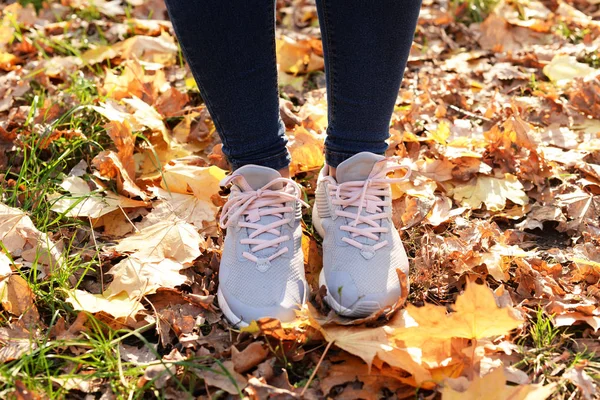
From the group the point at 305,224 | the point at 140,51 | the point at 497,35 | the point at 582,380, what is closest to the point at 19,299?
the point at 305,224

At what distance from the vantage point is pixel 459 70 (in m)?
2.31

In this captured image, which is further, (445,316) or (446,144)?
(446,144)

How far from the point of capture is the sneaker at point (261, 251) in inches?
48.1

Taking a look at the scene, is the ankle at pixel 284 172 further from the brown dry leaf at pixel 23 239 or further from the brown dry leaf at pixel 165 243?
the brown dry leaf at pixel 23 239

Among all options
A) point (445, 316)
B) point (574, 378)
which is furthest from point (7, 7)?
point (574, 378)

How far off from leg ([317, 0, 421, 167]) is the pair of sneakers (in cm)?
6

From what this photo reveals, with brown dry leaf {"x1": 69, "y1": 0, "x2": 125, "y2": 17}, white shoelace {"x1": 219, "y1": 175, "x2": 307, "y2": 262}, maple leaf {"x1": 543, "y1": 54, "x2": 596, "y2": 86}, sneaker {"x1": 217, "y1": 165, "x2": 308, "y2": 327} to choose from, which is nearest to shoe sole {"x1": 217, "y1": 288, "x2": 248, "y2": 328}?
sneaker {"x1": 217, "y1": 165, "x2": 308, "y2": 327}

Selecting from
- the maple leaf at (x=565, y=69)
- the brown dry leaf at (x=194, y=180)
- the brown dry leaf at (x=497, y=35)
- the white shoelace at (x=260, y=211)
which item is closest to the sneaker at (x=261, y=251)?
the white shoelace at (x=260, y=211)

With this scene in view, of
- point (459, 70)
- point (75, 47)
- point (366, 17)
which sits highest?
point (366, 17)

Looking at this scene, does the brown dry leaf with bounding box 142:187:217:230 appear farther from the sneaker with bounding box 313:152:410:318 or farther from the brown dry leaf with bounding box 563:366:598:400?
the brown dry leaf with bounding box 563:366:598:400

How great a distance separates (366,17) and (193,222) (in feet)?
2.31

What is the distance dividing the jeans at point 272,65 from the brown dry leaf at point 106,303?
1.20 feet

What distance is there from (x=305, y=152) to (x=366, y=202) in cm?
42

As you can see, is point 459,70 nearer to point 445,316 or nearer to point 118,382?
point 445,316
